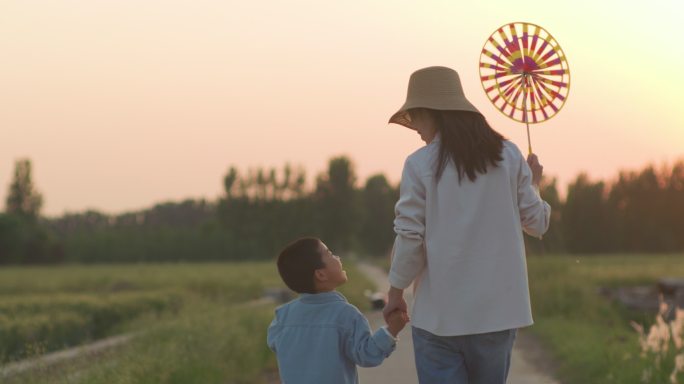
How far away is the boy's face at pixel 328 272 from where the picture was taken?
3.87 m

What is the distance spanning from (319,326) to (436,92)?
105 centimetres

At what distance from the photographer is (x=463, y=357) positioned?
148 inches

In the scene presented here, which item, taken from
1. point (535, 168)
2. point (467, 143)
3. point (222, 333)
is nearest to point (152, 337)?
point (222, 333)

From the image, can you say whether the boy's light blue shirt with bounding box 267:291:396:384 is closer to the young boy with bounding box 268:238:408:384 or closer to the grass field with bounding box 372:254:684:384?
the young boy with bounding box 268:238:408:384

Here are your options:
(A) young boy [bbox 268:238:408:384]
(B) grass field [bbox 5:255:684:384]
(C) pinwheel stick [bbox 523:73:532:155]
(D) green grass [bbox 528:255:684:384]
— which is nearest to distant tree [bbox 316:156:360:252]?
(B) grass field [bbox 5:255:684:384]

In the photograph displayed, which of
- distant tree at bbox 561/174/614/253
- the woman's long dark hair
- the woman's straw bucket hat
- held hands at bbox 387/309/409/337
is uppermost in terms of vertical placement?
the woman's straw bucket hat

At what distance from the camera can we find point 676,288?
24578mm

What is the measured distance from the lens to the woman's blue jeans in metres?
3.69

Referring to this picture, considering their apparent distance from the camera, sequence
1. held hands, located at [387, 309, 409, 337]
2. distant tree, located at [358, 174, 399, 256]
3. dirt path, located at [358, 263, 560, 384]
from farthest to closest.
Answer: distant tree, located at [358, 174, 399, 256]
dirt path, located at [358, 263, 560, 384]
held hands, located at [387, 309, 409, 337]

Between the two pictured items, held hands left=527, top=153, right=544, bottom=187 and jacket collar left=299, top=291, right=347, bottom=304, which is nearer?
jacket collar left=299, top=291, right=347, bottom=304

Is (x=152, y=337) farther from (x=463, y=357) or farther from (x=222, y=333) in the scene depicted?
(x=463, y=357)

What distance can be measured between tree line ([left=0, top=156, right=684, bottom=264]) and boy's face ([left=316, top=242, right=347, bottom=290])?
243 feet

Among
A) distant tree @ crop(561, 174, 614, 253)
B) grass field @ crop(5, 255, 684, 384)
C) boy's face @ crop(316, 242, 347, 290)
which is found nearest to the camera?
boy's face @ crop(316, 242, 347, 290)

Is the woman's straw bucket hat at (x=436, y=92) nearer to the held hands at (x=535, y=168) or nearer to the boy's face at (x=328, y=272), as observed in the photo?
the held hands at (x=535, y=168)
